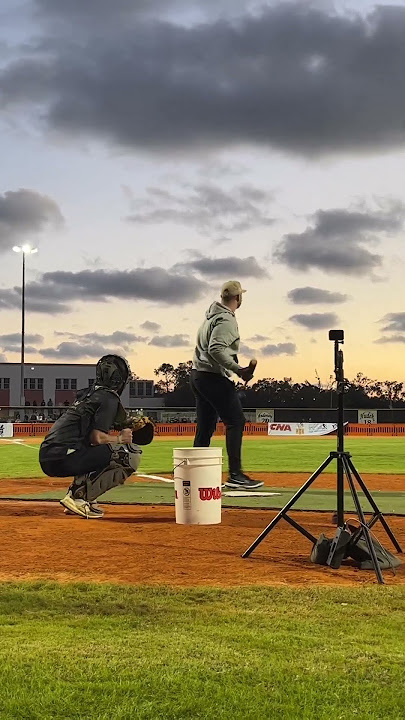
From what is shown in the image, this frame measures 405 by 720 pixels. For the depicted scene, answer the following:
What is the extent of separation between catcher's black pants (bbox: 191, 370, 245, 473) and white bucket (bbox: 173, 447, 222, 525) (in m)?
1.83

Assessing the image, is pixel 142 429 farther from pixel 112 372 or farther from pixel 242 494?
pixel 242 494

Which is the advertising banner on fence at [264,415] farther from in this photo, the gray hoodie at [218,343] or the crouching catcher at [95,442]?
the crouching catcher at [95,442]

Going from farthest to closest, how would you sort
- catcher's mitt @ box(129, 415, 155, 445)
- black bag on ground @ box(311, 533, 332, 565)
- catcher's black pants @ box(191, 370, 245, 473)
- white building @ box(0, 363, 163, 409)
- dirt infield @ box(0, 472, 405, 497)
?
white building @ box(0, 363, 163, 409) → dirt infield @ box(0, 472, 405, 497) → catcher's black pants @ box(191, 370, 245, 473) → catcher's mitt @ box(129, 415, 155, 445) → black bag on ground @ box(311, 533, 332, 565)

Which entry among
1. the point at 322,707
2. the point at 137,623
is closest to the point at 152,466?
the point at 137,623

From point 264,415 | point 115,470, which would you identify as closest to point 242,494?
point 115,470

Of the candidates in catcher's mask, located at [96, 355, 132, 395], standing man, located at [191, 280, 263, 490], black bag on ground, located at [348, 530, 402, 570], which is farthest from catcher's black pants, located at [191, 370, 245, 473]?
black bag on ground, located at [348, 530, 402, 570]

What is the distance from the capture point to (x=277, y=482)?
542 inches

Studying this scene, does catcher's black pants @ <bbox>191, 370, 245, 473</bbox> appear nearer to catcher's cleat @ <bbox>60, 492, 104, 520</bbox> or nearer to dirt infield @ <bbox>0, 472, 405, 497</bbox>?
catcher's cleat @ <bbox>60, 492, 104, 520</bbox>

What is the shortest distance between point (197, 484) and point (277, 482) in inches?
230

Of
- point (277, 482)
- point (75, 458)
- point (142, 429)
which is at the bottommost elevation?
point (277, 482)

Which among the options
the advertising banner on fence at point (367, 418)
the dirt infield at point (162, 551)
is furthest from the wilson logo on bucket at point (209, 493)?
the advertising banner on fence at point (367, 418)

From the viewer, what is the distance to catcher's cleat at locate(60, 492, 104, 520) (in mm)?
8906

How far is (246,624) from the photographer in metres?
4.34

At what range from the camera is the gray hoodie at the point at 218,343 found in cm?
998
